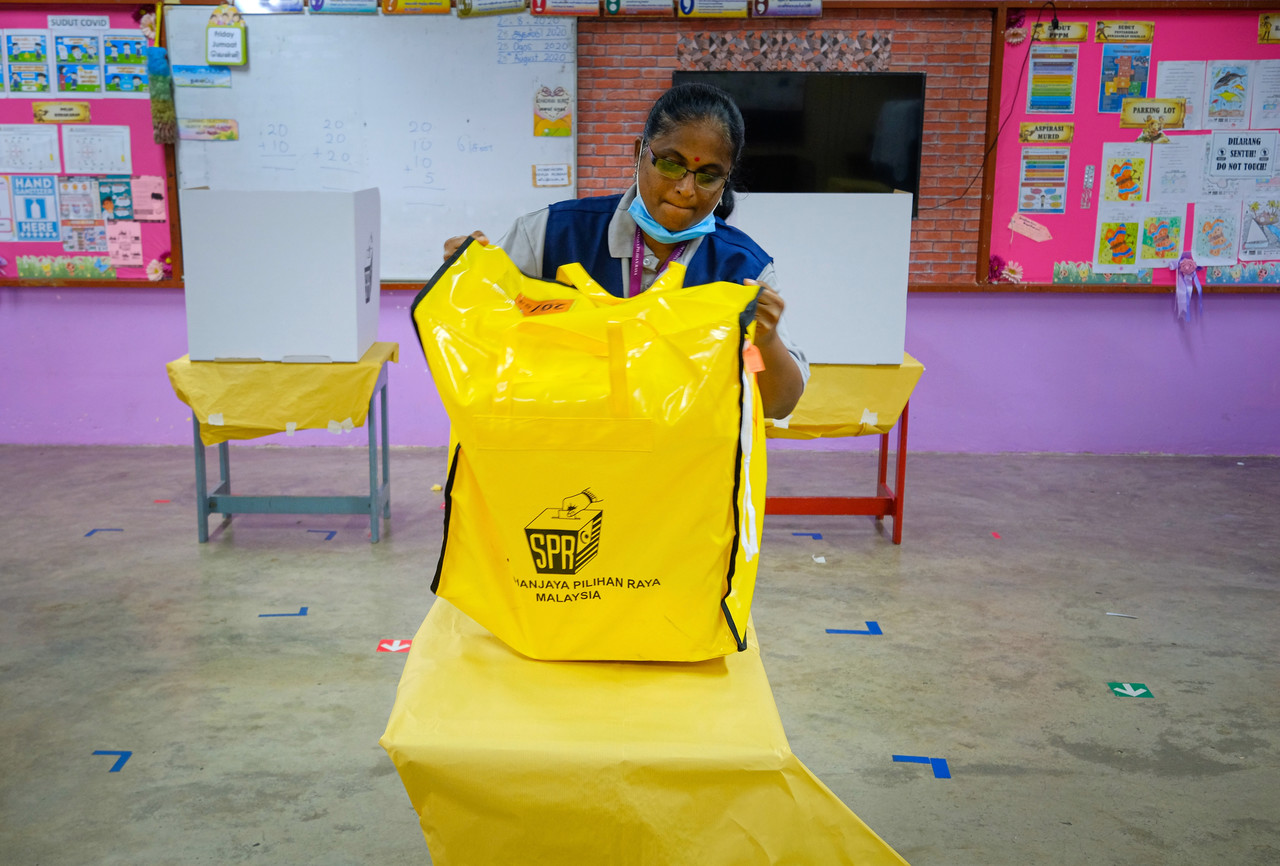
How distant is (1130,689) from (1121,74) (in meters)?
3.16

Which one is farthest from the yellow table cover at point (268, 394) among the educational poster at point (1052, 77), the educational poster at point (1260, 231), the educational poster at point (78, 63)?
the educational poster at point (1260, 231)

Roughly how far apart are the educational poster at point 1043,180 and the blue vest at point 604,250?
380 cm

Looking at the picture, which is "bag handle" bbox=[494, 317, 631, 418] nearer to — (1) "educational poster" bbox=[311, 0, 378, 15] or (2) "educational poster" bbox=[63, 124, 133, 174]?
(1) "educational poster" bbox=[311, 0, 378, 15]

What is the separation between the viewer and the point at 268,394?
349cm

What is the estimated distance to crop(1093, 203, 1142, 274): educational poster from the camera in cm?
494

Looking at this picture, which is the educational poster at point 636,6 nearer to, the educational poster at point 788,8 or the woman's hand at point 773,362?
the educational poster at point 788,8

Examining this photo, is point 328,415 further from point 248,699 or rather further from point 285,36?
A: point 285,36

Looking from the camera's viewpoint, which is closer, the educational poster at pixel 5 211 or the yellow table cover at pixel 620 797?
the yellow table cover at pixel 620 797

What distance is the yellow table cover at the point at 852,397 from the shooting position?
352 centimetres

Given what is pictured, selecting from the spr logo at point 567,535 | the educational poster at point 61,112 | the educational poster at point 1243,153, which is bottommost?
the spr logo at point 567,535

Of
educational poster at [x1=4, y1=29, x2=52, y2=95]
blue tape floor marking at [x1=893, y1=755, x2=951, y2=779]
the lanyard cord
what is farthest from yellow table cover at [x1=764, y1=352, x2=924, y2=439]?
educational poster at [x1=4, y1=29, x2=52, y2=95]

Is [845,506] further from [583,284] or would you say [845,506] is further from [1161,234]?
[583,284]

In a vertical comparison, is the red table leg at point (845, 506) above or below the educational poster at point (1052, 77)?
below

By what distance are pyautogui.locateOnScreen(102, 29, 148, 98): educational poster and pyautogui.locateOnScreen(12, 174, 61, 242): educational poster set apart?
535 millimetres
